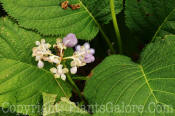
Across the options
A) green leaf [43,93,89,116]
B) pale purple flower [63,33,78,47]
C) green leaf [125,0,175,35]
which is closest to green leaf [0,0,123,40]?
green leaf [125,0,175,35]

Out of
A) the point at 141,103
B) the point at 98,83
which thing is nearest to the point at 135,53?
the point at 98,83

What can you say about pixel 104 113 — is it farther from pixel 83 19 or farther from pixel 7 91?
pixel 83 19

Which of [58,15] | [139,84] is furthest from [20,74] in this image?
[139,84]

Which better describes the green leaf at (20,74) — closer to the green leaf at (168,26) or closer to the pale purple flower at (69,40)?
the pale purple flower at (69,40)

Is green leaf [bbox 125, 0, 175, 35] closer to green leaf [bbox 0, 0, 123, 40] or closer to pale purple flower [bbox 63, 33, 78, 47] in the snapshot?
green leaf [bbox 0, 0, 123, 40]

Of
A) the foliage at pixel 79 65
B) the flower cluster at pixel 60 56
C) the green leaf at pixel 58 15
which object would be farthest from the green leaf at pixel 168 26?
the flower cluster at pixel 60 56

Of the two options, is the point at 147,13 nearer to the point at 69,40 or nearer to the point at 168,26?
the point at 168,26
